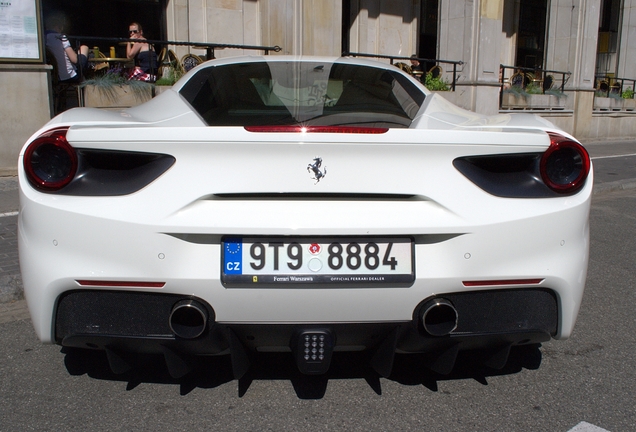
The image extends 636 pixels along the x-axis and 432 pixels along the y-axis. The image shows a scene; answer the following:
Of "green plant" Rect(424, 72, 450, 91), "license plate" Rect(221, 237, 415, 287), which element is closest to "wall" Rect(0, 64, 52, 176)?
"license plate" Rect(221, 237, 415, 287)

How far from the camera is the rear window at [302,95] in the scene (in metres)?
2.88

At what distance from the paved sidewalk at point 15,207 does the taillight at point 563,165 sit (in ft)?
10.2

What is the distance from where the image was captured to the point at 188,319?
233 cm

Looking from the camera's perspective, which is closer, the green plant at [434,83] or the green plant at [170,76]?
the green plant at [170,76]

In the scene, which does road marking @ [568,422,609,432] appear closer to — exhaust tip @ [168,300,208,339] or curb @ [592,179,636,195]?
exhaust tip @ [168,300,208,339]

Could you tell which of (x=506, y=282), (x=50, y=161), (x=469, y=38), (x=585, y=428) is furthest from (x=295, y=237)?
(x=469, y=38)

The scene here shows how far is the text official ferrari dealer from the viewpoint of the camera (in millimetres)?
2252

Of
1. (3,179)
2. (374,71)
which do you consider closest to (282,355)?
(374,71)

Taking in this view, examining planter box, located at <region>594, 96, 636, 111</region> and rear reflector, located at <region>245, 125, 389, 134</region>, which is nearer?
rear reflector, located at <region>245, 125, 389, 134</region>

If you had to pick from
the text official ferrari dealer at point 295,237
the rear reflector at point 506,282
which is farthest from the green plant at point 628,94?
the rear reflector at point 506,282

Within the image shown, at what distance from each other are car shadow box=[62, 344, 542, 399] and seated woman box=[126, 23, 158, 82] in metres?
7.86

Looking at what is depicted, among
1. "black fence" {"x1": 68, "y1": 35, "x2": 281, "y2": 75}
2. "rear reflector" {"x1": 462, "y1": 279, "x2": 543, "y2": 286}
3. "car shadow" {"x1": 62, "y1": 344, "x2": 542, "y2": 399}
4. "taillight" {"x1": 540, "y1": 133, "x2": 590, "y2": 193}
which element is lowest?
"car shadow" {"x1": 62, "y1": 344, "x2": 542, "y2": 399}

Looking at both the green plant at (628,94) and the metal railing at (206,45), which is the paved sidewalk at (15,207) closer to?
the metal railing at (206,45)

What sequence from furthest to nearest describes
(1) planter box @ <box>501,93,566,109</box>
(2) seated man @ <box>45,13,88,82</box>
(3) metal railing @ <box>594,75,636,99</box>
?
(3) metal railing @ <box>594,75,636,99</box>, (1) planter box @ <box>501,93,566,109</box>, (2) seated man @ <box>45,13,88,82</box>
